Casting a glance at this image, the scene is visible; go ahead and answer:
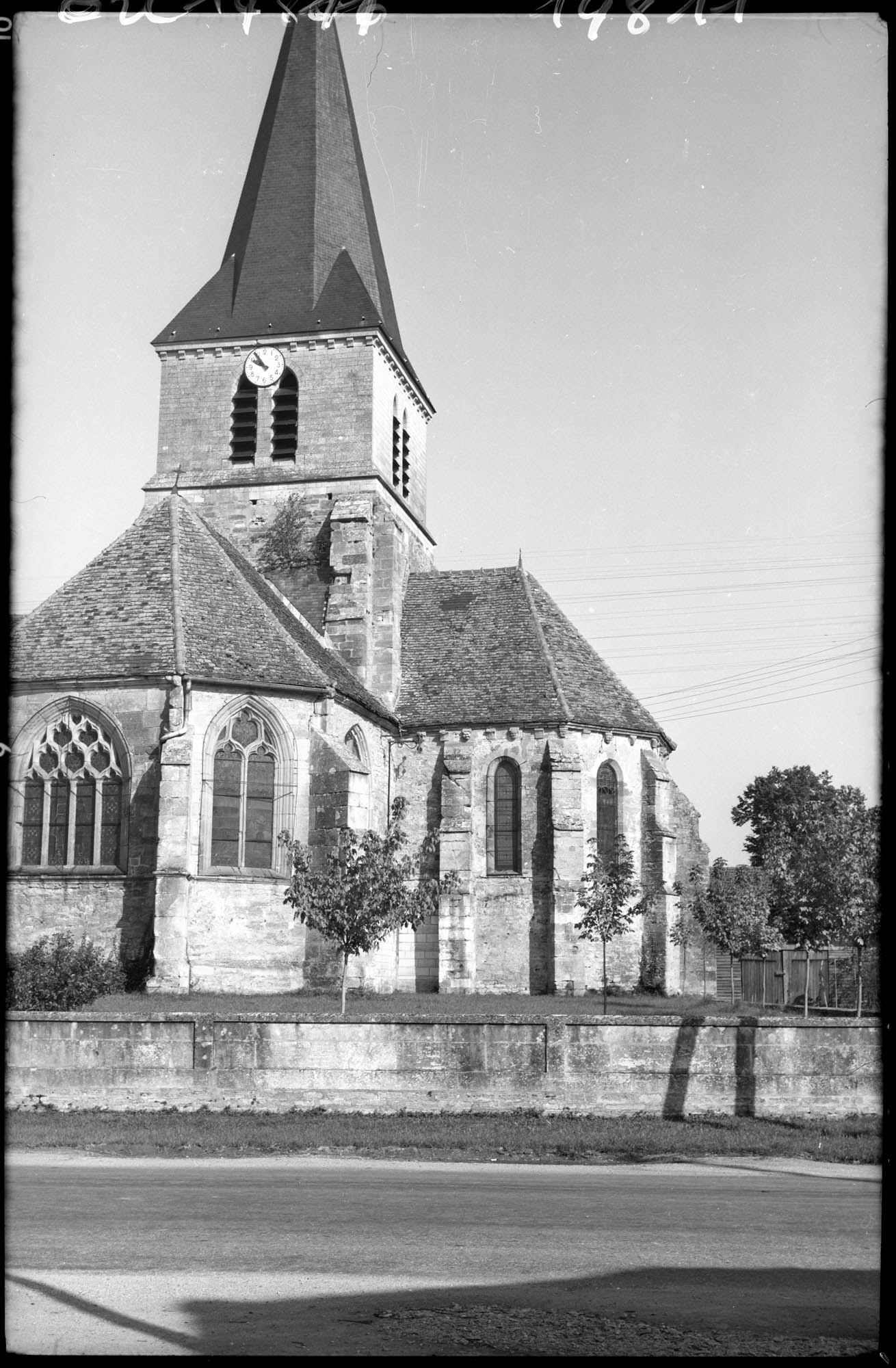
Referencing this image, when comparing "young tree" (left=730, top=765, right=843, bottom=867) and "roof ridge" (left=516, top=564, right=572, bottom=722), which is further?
"young tree" (left=730, top=765, right=843, bottom=867)

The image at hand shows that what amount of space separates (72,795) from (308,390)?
1689 cm

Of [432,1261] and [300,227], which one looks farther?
[300,227]

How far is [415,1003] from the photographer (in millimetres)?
29391

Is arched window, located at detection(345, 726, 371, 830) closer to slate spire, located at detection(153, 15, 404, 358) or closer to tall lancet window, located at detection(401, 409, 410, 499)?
tall lancet window, located at detection(401, 409, 410, 499)

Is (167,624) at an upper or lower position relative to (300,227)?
lower

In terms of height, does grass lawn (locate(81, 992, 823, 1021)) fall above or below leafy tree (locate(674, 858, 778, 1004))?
below

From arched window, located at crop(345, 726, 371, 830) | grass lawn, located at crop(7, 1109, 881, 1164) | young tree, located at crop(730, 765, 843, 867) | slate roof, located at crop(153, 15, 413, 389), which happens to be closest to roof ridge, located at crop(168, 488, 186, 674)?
arched window, located at crop(345, 726, 371, 830)

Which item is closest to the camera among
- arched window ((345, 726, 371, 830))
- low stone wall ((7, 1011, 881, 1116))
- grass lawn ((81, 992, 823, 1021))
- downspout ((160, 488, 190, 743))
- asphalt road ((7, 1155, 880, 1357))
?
asphalt road ((7, 1155, 880, 1357))

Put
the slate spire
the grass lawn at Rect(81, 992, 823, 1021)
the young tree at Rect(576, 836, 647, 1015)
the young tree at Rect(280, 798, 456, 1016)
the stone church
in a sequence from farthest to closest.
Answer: the slate spire < the young tree at Rect(576, 836, 647, 1015) < the stone church < the grass lawn at Rect(81, 992, 823, 1021) < the young tree at Rect(280, 798, 456, 1016)

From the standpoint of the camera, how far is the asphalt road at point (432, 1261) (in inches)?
280

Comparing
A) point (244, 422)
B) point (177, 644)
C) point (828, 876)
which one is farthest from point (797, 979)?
point (177, 644)

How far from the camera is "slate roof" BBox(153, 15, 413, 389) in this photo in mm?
41781

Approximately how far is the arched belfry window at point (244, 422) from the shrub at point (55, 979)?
68.8ft

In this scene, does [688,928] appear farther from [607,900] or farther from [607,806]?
[607,900]
